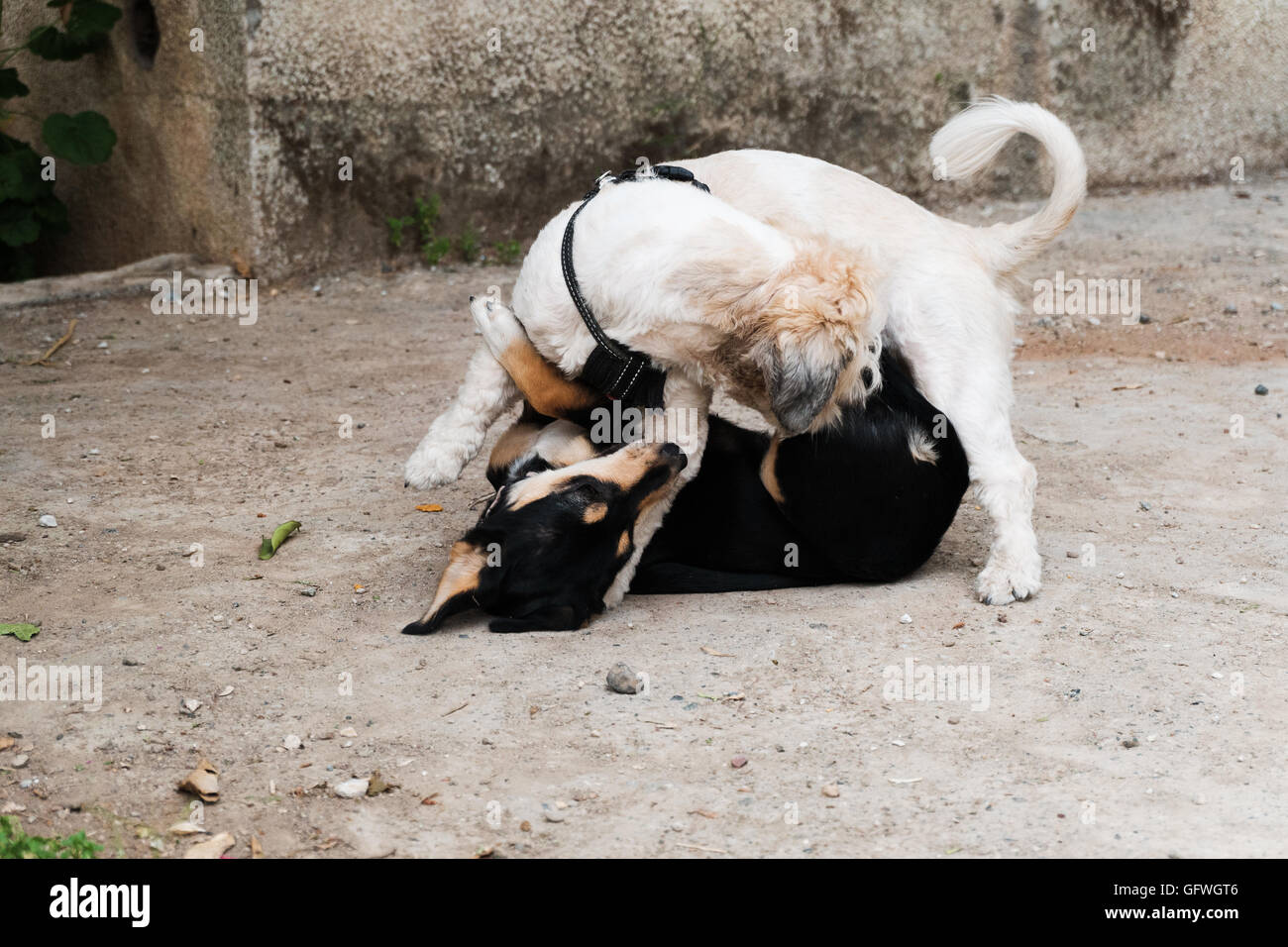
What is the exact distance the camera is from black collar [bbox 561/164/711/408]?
340cm

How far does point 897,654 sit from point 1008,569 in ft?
2.00

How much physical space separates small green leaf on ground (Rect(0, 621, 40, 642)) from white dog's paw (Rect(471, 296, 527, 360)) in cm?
138

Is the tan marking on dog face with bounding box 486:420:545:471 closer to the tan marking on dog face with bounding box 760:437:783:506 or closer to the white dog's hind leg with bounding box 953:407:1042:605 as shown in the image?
the tan marking on dog face with bounding box 760:437:783:506

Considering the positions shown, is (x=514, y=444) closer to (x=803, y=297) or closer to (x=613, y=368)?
(x=613, y=368)

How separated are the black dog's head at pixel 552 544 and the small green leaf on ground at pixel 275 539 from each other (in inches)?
28.4

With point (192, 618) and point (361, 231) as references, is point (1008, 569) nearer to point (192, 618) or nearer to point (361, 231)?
point (192, 618)

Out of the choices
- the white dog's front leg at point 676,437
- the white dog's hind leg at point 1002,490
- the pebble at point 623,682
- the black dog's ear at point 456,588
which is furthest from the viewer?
the white dog's hind leg at point 1002,490

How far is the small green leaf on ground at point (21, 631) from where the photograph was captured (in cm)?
323

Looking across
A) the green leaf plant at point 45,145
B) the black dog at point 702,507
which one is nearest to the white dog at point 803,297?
the black dog at point 702,507

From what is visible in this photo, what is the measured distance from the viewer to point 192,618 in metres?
3.41

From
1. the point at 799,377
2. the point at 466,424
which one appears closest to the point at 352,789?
the point at 466,424

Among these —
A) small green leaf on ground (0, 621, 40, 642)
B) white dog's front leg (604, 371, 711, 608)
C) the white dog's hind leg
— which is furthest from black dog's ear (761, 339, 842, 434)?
small green leaf on ground (0, 621, 40, 642)

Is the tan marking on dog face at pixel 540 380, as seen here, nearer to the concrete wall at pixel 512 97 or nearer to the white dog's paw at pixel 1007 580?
the white dog's paw at pixel 1007 580

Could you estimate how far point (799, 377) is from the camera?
10.4 feet
